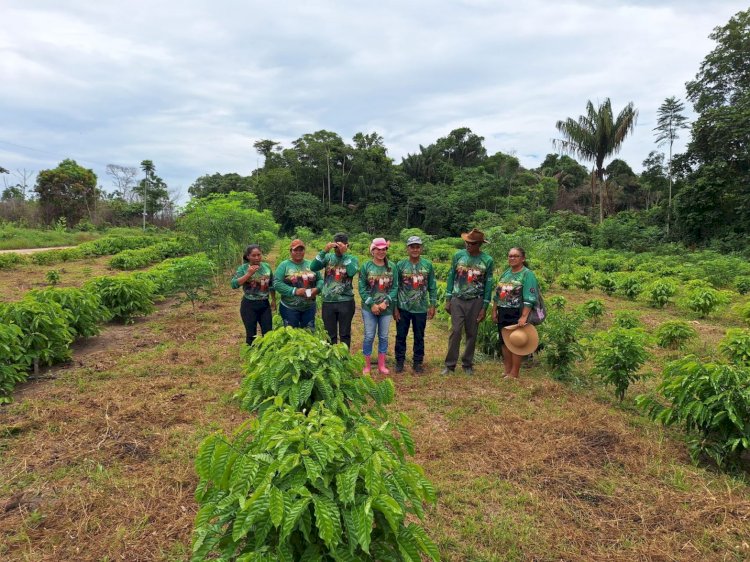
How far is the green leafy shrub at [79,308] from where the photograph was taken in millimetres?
6227

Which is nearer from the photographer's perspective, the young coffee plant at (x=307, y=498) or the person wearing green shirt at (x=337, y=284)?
the young coffee plant at (x=307, y=498)

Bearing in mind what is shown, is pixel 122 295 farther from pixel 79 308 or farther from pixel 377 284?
pixel 377 284

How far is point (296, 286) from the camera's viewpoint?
5.32m

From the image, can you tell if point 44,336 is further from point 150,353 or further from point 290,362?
point 290,362

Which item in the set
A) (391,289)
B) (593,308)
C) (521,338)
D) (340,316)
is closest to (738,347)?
(521,338)

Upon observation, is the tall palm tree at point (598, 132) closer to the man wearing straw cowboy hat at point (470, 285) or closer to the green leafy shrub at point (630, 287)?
the green leafy shrub at point (630, 287)

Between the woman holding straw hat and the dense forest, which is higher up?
the dense forest

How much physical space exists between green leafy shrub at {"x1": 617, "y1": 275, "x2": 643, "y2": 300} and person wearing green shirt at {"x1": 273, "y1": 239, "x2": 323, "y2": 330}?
10.4 meters

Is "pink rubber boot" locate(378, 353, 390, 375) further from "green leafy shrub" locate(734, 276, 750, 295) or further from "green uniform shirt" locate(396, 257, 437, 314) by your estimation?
"green leafy shrub" locate(734, 276, 750, 295)

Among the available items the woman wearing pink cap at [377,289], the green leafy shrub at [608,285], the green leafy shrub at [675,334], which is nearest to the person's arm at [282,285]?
the woman wearing pink cap at [377,289]

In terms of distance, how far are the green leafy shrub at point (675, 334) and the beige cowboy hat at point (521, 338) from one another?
2.86m

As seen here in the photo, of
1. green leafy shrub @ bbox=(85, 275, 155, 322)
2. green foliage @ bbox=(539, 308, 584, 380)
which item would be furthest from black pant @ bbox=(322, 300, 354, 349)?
green leafy shrub @ bbox=(85, 275, 155, 322)

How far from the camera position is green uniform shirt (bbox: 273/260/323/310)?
5.25m

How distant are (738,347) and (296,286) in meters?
4.77
